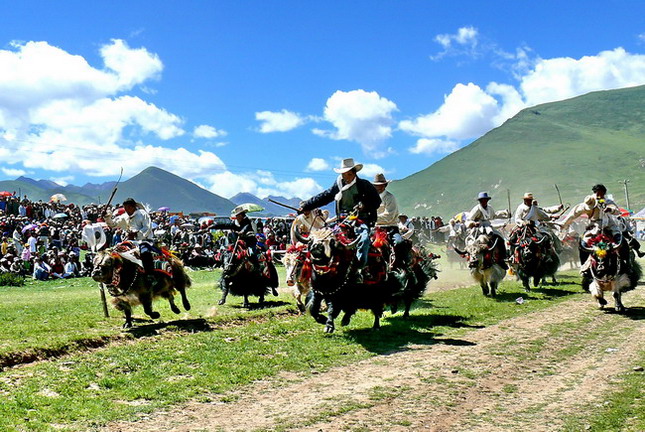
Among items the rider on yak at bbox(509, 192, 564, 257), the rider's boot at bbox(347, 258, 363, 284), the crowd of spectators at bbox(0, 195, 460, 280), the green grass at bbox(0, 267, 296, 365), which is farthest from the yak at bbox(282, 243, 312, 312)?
the rider on yak at bbox(509, 192, 564, 257)

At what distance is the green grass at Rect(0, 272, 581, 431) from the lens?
698 centimetres

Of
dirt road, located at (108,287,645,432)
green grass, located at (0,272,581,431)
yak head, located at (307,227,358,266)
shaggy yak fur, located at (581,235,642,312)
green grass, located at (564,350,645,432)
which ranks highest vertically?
yak head, located at (307,227,358,266)

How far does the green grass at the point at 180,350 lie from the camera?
6977 mm

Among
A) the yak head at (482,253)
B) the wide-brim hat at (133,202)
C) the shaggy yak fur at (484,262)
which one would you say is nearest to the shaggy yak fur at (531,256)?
the shaggy yak fur at (484,262)

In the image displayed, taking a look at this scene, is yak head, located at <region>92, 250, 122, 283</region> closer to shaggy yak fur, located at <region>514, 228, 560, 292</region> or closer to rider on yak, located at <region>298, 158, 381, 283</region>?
rider on yak, located at <region>298, 158, 381, 283</region>

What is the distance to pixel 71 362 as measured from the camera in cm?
883

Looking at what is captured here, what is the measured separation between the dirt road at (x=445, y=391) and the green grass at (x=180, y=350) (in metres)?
0.39

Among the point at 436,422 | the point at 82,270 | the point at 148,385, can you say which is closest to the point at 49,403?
the point at 148,385

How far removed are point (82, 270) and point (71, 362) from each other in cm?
2067

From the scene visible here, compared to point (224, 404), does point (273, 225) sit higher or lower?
higher

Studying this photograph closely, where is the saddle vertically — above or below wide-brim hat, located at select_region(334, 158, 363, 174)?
below

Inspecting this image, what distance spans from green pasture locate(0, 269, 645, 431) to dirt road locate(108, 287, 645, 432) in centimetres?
43

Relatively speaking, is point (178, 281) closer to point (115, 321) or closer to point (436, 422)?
point (115, 321)

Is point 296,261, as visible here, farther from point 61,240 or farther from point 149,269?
point 61,240
